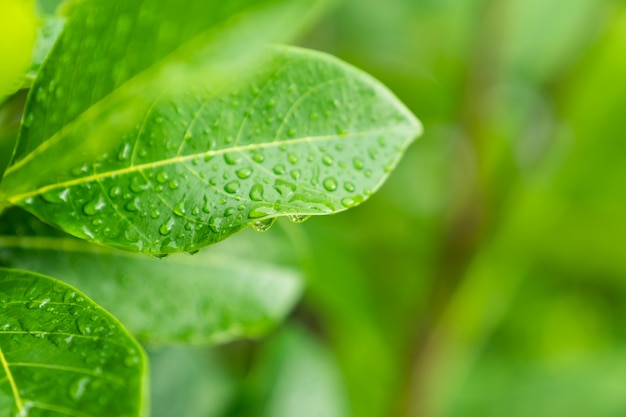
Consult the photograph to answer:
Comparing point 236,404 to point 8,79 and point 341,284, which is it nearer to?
point 341,284

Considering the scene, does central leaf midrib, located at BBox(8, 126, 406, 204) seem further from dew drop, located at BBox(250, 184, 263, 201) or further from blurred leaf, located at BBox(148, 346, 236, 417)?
blurred leaf, located at BBox(148, 346, 236, 417)

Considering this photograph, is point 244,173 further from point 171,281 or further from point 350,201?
point 171,281

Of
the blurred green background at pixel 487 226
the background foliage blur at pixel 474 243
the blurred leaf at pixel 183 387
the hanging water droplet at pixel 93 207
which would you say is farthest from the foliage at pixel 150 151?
the blurred green background at pixel 487 226

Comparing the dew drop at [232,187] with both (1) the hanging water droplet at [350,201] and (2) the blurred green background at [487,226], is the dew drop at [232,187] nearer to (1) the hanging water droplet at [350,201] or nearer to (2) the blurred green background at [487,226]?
(1) the hanging water droplet at [350,201]

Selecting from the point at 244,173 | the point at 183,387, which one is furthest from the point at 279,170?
the point at 183,387

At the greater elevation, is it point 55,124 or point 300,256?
point 55,124

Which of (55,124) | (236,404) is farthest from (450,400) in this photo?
(55,124)
